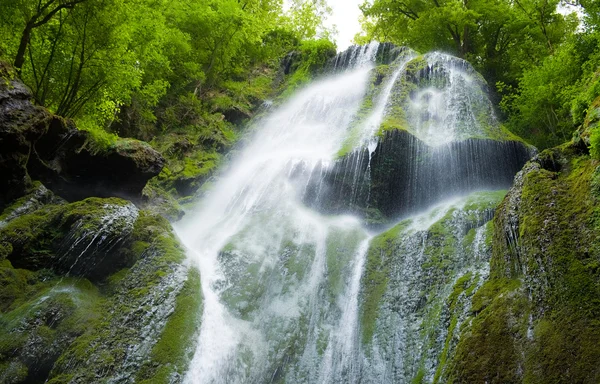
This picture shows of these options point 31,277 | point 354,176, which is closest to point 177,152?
point 354,176

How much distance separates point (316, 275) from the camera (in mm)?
9758

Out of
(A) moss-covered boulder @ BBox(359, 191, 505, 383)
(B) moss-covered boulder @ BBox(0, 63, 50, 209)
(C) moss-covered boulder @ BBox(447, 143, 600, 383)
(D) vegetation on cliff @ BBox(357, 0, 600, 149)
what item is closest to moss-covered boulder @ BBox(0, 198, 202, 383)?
(B) moss-covered boulder @ BBox(0, 63, 50, 209)

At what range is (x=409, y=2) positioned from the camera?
917 inches

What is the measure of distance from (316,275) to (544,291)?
5732 mm

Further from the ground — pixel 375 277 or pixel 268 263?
pixel 375 277

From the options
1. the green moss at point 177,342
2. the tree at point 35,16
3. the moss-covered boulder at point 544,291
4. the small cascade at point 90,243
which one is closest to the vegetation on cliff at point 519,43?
the moss-covered boulder at point 544,291

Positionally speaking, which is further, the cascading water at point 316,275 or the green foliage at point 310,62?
the green foliage at point 310,62

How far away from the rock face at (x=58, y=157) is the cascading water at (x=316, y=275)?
8.73 feet

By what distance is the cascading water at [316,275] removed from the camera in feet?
24.5

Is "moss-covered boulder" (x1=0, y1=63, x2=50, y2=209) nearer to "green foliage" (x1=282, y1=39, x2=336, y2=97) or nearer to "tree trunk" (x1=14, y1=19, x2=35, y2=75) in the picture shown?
"tree trunk" (x1=14, y1=19, x2=35, y2=75)

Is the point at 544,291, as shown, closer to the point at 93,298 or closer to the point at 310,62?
the point at 93,298

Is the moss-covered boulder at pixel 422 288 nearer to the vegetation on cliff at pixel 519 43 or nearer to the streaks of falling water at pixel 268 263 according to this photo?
the streaks of falling water at pixel 268 263

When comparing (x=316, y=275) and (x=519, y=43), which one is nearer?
(x=316, y=275)

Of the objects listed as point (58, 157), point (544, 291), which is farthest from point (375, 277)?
point (58, 157)
